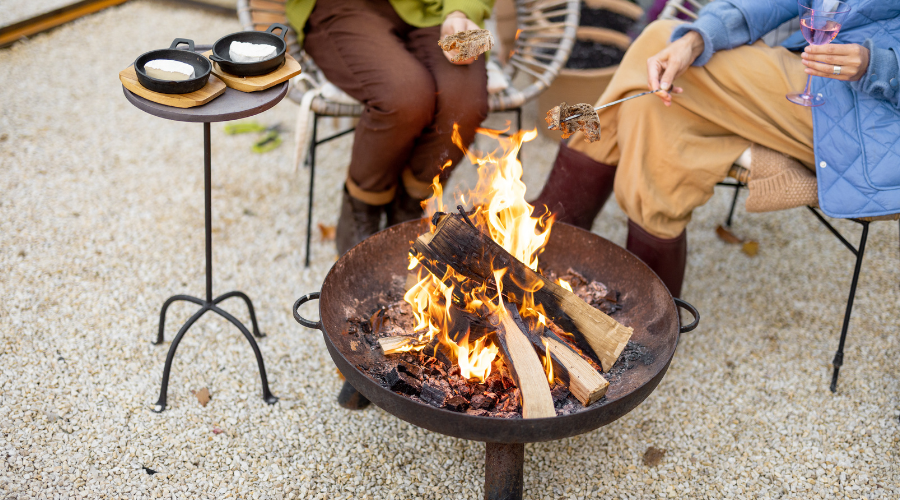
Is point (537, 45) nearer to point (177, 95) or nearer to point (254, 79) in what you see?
point (254, 79)

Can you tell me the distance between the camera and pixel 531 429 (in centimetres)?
141

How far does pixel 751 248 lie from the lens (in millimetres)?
2773

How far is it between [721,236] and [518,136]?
136cm

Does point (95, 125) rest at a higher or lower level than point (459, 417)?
lower

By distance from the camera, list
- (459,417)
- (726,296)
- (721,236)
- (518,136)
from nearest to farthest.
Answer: (459,417) < (518,136) < (726,296) < (721,236)

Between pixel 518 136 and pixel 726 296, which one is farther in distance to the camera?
pixel 726 296

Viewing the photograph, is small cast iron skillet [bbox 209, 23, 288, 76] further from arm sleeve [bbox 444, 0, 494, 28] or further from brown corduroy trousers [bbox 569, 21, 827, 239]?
brown corduroy trousers [bbox 569, 21, 827, 239]

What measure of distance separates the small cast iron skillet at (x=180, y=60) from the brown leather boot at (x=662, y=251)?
53.9 inches

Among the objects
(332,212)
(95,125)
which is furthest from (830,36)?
(95,125)

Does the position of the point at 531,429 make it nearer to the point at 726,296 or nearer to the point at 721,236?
the point at 726,296

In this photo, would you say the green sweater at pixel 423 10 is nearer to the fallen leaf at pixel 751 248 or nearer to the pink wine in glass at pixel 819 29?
the pink wine in glass at pixel 819 29

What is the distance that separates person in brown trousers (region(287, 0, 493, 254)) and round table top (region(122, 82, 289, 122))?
0.62 meters

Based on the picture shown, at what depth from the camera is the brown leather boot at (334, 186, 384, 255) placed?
2.51 m

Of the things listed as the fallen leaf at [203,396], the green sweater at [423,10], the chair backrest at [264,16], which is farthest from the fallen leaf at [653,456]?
the chair backrest at [264,16]
